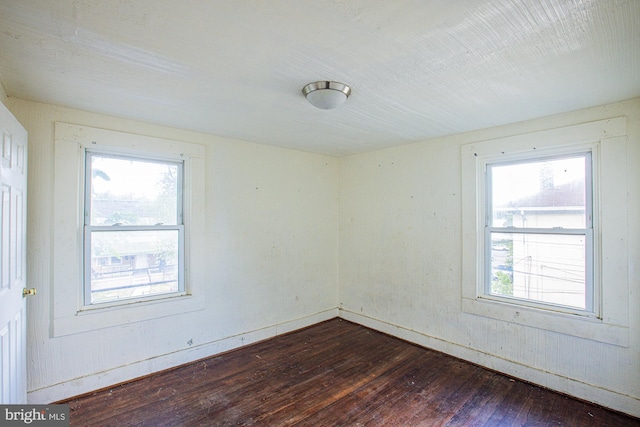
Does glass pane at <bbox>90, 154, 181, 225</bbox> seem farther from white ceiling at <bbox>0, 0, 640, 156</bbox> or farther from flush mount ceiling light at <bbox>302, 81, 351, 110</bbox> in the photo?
flush mount ceiling light at <bbox>302, 81, 351, 110</bbox>

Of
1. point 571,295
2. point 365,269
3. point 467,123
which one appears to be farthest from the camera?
point 365,269

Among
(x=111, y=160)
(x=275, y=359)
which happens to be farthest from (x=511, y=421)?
(x=111, y=160)

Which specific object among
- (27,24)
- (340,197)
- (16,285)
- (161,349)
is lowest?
(161,349)

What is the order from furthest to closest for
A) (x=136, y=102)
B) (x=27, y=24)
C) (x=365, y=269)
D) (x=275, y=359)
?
(x=365, y=269) < (x=275, y=359) < (x=136, y=102) < (x=27, y=24)

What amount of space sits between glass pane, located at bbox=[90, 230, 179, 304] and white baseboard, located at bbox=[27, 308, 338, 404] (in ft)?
1.95

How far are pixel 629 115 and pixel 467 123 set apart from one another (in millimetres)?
1083

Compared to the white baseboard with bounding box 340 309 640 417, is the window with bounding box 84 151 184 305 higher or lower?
higher

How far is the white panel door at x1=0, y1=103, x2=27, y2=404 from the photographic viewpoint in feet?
5.19

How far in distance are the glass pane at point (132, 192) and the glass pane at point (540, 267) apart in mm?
3203

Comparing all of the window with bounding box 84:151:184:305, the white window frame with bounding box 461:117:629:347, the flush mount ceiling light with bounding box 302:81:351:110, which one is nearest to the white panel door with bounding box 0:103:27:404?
the window with bounding box 84:151:184:305

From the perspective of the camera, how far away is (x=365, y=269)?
161 inches

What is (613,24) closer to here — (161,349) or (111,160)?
(111,160)

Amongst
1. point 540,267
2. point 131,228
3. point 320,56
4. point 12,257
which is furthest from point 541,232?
point 12,257

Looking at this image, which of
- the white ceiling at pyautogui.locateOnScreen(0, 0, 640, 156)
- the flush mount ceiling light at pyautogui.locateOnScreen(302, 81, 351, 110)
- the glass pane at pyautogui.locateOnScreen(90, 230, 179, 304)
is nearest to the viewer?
the white ceiling at pyautogui.locateOnScreen(0, 0, 640, 156)
